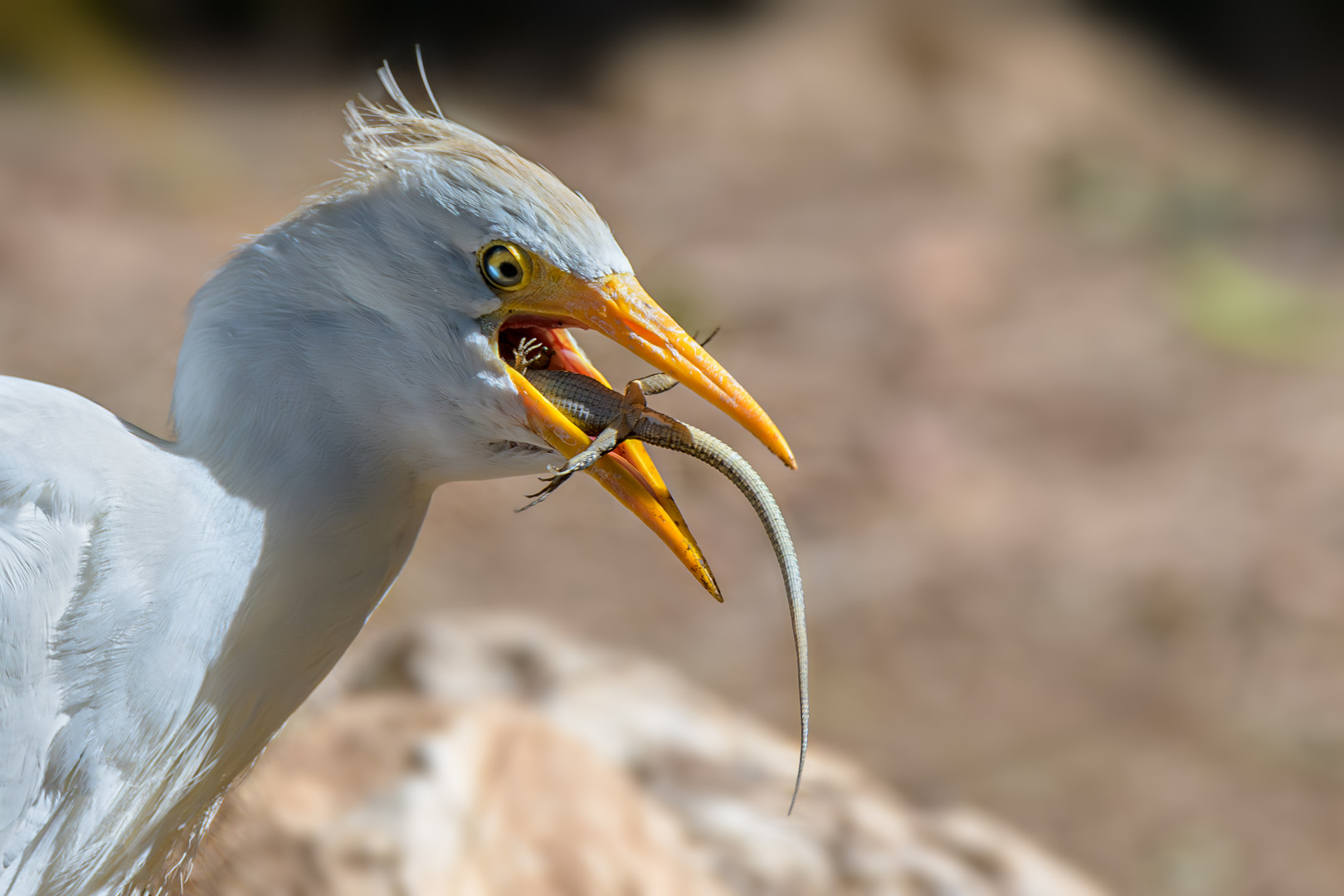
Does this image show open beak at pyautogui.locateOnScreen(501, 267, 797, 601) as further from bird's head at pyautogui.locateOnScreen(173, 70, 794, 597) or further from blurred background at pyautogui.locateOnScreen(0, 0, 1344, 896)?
blurred background at pyautogui.locateOnScreen(0, 0, 1344, 896)

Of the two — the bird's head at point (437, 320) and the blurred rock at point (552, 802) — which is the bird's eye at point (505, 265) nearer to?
the bird's head at point (437, 320)

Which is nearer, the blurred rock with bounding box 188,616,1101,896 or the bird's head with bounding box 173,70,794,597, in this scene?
the bird's head with bounding box 173,70,794,597

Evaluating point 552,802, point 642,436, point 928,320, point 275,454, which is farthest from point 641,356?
point 928,320

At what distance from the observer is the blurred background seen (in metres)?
3.35

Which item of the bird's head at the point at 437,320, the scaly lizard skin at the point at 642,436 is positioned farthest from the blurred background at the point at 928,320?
the scaly lizard skin at the point at 642,436

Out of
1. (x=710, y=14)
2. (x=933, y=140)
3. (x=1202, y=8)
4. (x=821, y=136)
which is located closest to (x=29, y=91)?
(x=710, y=14)

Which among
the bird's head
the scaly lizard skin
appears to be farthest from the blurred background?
the scaly lizard skin

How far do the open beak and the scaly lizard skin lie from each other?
0.07 ft

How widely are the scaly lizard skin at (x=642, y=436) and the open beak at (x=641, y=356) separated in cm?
2

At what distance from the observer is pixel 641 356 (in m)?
1.14

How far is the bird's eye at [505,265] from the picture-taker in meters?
1.09

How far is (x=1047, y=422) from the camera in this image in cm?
482

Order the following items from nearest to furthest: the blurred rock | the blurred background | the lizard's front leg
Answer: the lizard's front leg
the blurred rock
the blurred background

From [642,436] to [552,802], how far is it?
104 cm
